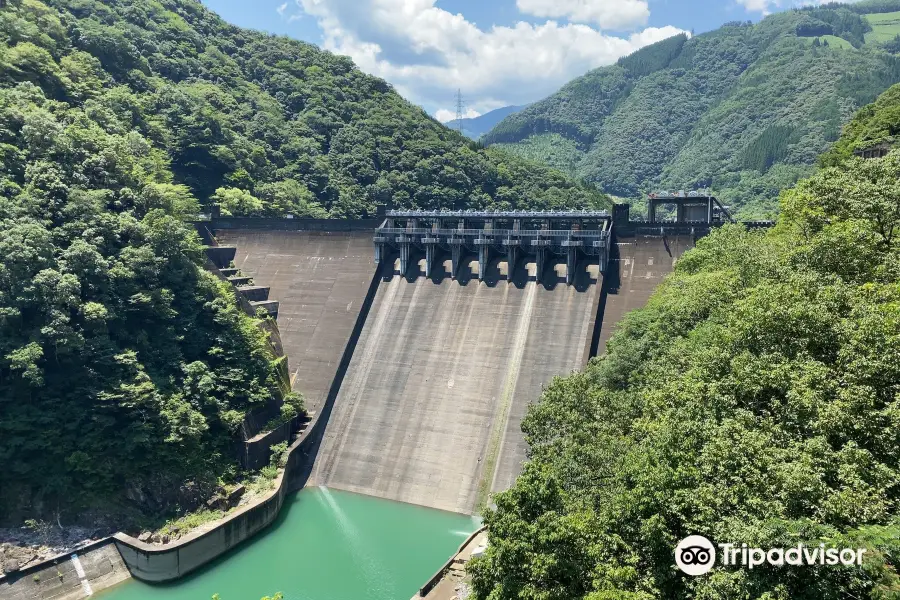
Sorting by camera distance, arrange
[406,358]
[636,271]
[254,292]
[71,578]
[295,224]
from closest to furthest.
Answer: [71,578]
[636,271]
[406,358]
[254,292]
[295,224]

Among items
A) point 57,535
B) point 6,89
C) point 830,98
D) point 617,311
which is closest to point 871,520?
point 617,311

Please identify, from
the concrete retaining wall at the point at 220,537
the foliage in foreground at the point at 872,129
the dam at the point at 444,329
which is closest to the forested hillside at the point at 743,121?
the foliage in foreground at the point at 872,129

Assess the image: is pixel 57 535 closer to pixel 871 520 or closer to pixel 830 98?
pixel 871 520

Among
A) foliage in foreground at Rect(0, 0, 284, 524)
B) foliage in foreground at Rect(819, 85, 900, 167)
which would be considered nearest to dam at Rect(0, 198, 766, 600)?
foliage in foreground at Rect(0, 0, 284, 524)

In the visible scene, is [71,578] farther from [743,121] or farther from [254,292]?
[743,121]

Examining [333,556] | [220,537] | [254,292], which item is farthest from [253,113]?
[333,556]

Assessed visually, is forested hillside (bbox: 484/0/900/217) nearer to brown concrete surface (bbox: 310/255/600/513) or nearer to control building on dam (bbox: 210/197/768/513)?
control building on dam (bbox: 210/197/768/513)
